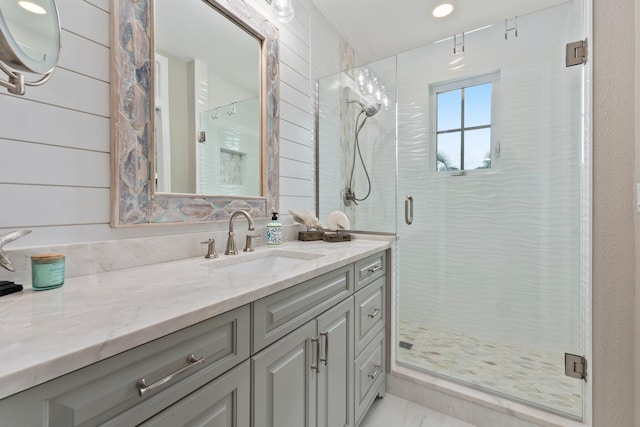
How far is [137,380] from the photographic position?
520 mm

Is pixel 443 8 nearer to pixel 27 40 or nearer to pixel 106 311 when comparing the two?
pixel 27 40

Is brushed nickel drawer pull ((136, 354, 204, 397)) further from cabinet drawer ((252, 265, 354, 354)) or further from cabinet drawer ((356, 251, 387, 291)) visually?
cabinet drawer ((356, 251, 387, 291))

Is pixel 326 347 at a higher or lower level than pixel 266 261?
lower

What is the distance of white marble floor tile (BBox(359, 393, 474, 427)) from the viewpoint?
1.55 meters

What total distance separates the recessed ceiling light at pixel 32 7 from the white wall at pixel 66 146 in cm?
12

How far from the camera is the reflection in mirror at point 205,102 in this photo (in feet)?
3.80

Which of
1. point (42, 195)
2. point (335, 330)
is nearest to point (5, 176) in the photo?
point (42, 195)

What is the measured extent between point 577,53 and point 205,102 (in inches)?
71.9

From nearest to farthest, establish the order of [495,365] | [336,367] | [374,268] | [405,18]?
[336,367], [374,268], [495,365], [405,18]

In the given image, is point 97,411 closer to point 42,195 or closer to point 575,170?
point 42,195

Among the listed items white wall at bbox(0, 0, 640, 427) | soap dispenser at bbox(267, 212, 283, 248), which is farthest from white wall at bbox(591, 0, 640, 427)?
soap dispenser at bbox(267, 212, 283, 248)

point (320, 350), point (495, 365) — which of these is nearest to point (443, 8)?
point (320, 350)

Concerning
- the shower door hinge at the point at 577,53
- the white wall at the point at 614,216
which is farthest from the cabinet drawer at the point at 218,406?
the shower door hinge at the point at 577,53

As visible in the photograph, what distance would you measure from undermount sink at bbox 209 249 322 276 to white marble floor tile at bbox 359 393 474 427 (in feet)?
3.20
